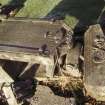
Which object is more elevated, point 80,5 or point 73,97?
point 80,5

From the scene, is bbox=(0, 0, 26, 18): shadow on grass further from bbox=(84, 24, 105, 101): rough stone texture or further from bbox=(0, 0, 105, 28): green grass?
bbox=(84, 24, 105, 101): rough stone texture

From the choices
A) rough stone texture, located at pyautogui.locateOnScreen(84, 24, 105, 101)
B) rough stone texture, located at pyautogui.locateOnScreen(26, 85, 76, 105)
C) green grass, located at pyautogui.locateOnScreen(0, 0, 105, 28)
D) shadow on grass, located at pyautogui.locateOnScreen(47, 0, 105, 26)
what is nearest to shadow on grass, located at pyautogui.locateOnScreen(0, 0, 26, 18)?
green grass, located at pyautogui.locateOnScreen(0, 0, 105, 28)

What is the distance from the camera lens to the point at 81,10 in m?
7.70

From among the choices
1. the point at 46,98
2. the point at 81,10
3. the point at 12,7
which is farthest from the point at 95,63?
the point at 12,7

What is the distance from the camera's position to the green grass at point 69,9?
7.50 meters

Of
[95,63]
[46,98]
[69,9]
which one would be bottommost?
[46,98]

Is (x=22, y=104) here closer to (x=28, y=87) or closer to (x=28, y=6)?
(x=28, y=87)

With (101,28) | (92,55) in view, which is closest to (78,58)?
(92,55)

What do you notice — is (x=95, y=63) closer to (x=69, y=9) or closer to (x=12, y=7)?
(x=69, y=9)

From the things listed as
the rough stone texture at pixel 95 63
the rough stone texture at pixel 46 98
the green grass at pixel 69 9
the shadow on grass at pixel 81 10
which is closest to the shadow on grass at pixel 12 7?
the green grass at pixel 69 9

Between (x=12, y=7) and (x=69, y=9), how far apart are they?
126 cm

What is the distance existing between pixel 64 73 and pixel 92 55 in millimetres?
608

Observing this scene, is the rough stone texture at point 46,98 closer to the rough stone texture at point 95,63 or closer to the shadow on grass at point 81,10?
the rough stone texture at point 95,63

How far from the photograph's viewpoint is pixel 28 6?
27.0 ft
